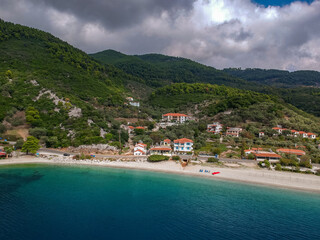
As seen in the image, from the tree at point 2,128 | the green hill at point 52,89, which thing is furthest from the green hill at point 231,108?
the tree at point 2,128

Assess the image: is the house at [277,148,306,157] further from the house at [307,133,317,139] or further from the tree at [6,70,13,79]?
the tree at [6,70,13,79]

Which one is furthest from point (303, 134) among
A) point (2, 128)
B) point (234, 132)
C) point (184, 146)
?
point (2, 128)

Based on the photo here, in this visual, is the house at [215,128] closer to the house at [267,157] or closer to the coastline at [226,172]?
the house at [267,157]

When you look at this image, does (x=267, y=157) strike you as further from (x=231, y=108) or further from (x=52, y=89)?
(x=52, y=89)

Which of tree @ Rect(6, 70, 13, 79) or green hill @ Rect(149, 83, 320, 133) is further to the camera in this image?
tree @ Rect(6, 70, 13, 79)

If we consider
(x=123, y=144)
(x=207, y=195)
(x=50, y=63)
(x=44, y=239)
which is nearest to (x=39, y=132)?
(x=123, y=144)

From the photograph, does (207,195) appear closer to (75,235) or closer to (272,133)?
(75,235)

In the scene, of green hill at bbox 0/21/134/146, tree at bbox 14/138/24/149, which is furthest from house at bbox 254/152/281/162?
tree at bbox 14/138/24/149
